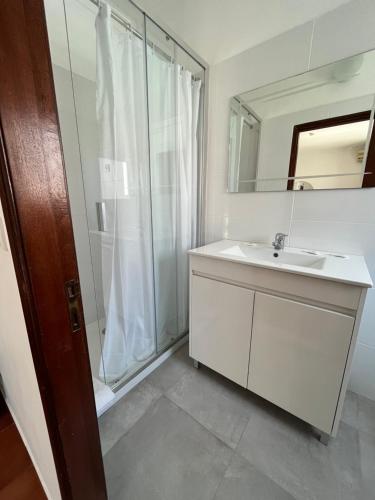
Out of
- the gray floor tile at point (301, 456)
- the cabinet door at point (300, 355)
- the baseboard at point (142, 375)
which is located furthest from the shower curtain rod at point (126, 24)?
the gray floor tile at point (301, 456)

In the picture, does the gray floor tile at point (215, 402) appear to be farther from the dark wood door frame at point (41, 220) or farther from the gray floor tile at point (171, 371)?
the dark wood door frame at point (41, 220)

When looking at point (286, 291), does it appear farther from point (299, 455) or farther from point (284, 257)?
point (299, 455)

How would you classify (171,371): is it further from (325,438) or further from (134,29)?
(134,29)

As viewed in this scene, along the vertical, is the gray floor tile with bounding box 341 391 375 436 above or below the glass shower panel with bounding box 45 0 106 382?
below

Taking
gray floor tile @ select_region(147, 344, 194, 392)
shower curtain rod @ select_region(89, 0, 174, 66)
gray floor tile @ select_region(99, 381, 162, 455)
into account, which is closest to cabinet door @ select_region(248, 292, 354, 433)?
gray floor tile @ select_region(147, 344, 194, 392)

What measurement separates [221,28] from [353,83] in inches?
37.5

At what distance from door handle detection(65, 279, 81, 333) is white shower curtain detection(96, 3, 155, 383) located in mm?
724

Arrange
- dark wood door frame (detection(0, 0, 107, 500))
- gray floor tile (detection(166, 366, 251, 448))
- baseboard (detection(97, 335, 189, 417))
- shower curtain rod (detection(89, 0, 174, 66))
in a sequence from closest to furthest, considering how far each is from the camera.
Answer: dark wood door frame (detection(0, 0, 107, 500)) → shower curtain rod (detection(89, 0, 174, 66)) → gray floor tile (detection(166, 366, 251, 448)) → baseboard (detection(97, 335, 189, 417))

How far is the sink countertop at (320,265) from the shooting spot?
34.0 inches

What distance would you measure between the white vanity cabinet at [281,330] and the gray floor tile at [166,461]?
36cm

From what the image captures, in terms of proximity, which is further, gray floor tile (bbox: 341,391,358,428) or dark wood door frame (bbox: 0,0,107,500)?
gray floor tile (bbox: 341,391,358,428)

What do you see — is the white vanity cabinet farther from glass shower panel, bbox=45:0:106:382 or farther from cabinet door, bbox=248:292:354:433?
glass shower panel, bbox=45:0:106:382

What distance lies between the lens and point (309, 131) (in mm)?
1223

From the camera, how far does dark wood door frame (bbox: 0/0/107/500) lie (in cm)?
38
